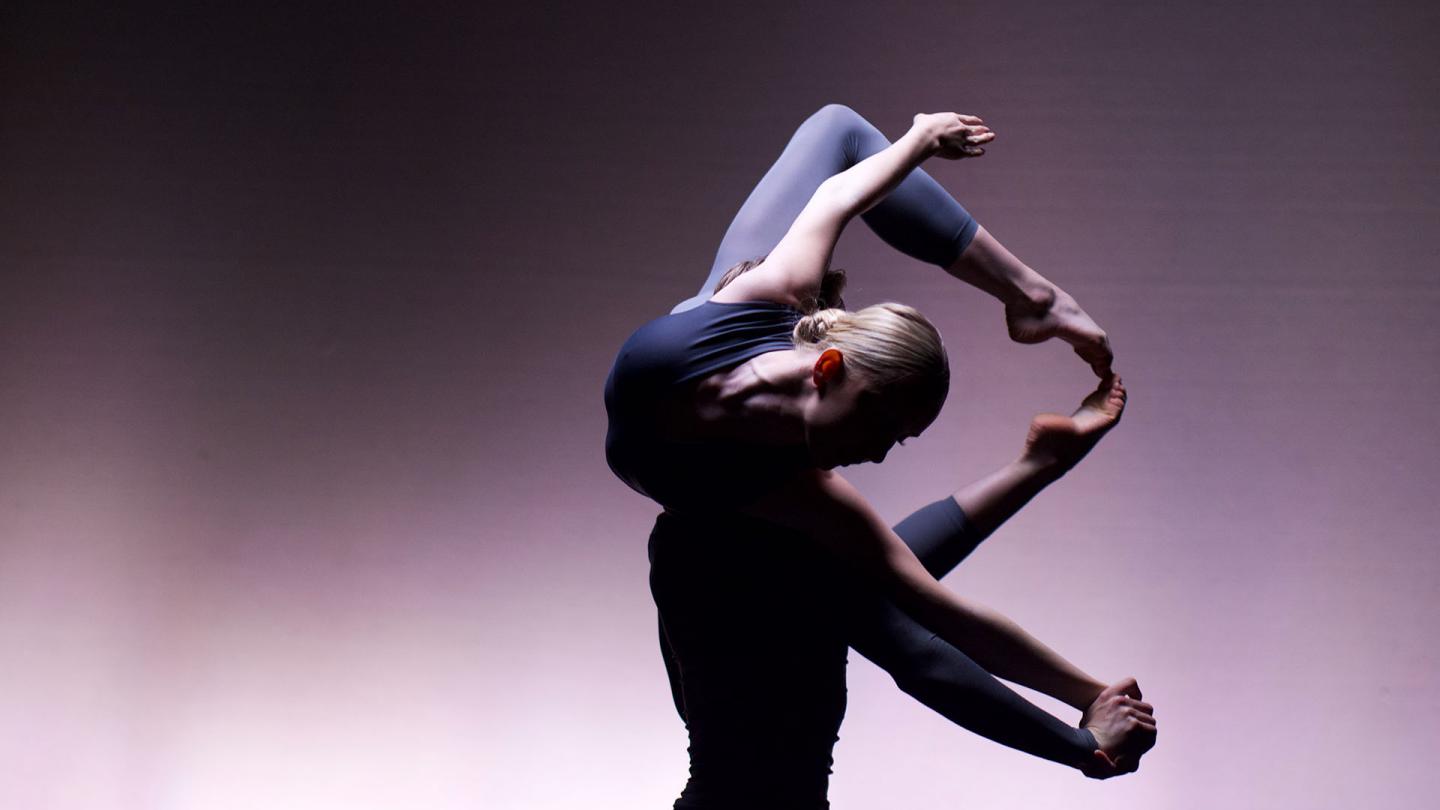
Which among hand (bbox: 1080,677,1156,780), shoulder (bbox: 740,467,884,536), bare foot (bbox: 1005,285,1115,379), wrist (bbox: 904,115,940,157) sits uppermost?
wrist (bbox: 904,115,940,157)

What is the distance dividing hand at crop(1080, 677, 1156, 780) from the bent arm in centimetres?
2

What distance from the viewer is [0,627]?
2.06 m

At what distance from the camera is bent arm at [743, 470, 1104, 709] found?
1144mm

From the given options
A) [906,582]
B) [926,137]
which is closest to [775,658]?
→ [906,582]

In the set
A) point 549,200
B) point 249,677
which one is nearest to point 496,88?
point 549,200

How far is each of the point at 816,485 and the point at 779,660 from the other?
7.8 inches

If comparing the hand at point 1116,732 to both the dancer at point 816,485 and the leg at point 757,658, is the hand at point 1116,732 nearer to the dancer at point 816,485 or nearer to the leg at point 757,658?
the dancer at point 816,485

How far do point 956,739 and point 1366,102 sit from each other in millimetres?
1182

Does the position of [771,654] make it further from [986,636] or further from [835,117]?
[835,117]

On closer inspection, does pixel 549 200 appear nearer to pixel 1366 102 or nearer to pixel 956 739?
pixel 956 739

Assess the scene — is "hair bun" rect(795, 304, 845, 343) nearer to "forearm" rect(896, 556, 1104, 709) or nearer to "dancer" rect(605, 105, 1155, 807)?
"dancer" rect(605, 105, 1155, 807)

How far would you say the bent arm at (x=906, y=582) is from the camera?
1144 mm

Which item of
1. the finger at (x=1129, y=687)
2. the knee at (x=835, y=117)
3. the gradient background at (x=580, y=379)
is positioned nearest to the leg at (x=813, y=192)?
the knee at (x=835, y=117)

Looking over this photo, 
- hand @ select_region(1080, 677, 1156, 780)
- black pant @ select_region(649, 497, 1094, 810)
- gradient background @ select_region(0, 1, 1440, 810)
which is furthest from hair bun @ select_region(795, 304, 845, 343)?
gradient background @ select_region(0, 1, 1440, 810)
